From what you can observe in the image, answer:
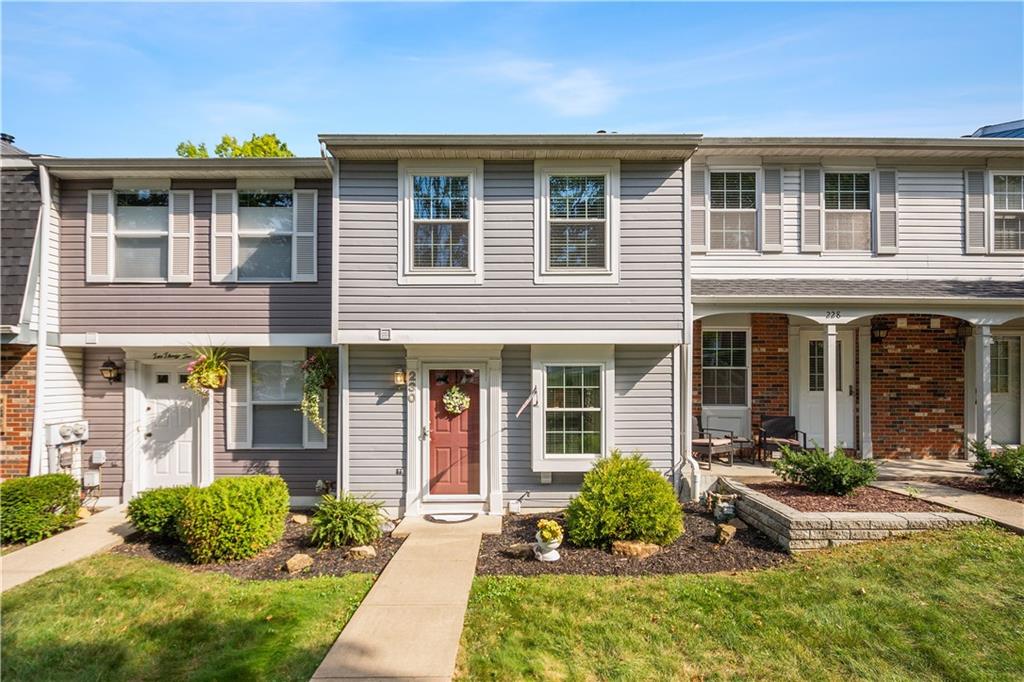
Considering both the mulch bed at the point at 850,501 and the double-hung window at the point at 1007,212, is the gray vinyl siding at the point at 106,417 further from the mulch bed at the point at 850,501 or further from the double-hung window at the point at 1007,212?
the double-hung window at the point at 1007,212

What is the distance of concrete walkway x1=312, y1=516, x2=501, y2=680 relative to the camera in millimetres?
3912

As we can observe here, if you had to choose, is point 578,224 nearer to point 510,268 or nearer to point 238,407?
point 510,268

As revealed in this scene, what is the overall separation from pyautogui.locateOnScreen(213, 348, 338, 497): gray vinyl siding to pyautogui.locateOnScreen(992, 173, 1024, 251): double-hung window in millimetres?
11926

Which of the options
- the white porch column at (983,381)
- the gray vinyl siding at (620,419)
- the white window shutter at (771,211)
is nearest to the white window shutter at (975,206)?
the white porch column at (983,381)

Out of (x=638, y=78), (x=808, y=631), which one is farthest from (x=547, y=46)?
(x=808, y=631)

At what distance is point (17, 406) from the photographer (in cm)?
742

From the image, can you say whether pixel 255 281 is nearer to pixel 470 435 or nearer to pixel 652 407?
pixel 470 435

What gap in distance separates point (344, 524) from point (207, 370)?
3288 millimetres

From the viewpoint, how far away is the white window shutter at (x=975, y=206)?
902 cm

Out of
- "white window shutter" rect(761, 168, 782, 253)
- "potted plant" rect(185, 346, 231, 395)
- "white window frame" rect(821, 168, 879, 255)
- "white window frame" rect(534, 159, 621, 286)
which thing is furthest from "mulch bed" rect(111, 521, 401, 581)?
"white window frame" rect(821, 168, 879, 255)

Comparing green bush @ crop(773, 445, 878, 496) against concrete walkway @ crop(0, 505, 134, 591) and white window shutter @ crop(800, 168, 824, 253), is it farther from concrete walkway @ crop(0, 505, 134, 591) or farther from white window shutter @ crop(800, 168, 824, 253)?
concrete walkway @ crop(0, 505, 134, 591)

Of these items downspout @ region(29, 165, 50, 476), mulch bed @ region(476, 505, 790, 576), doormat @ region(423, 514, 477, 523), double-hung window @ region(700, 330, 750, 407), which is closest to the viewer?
mulch bed @ region(476, 505, 790, 576)

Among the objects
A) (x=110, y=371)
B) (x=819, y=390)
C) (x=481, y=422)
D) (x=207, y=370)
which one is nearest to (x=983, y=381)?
(x=819, y=390)

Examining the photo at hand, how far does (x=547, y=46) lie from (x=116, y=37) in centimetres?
675
